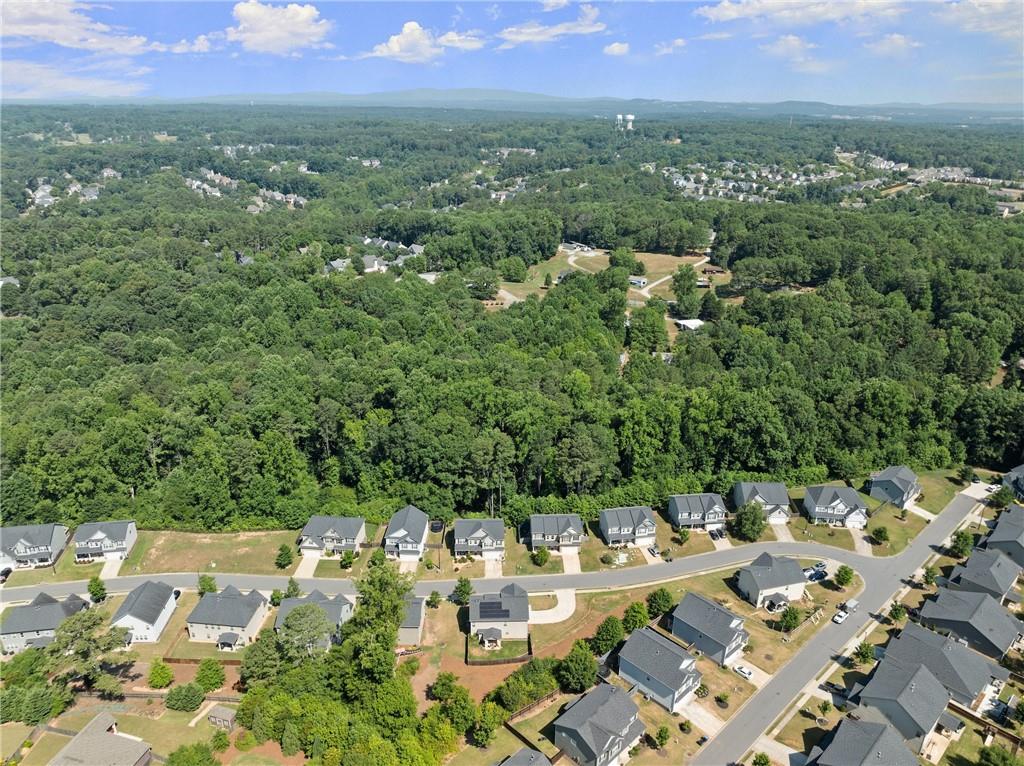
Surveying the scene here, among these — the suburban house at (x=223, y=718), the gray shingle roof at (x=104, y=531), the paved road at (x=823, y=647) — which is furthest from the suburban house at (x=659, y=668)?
the gray shingle roof at (x=104, y=531)

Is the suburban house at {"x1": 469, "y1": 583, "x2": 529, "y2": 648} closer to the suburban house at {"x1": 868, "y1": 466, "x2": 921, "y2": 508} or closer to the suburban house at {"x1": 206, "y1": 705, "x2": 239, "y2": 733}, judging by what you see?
the suburban house at {"x1": 206, "y1": 705, "x2": 239, "y2": 733}

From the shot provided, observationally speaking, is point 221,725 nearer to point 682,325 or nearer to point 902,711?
point 902,711

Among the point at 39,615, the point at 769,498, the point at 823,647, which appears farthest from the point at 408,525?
the point at 769,498

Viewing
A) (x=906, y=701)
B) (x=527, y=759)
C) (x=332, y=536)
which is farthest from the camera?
(x=332, y=536)

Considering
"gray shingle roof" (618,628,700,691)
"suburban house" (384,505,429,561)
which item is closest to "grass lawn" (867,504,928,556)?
"gray shingle roof" (618,628,700,691)

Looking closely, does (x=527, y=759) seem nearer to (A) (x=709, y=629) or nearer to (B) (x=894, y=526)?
(A) (x=709, y=629)

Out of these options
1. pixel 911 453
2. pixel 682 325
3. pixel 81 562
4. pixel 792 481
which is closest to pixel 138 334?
pixel 81 562

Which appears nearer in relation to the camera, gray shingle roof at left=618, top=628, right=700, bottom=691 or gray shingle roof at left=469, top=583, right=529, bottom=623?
gray shingle roof at left=618, top=628, right=700, bottom=691
